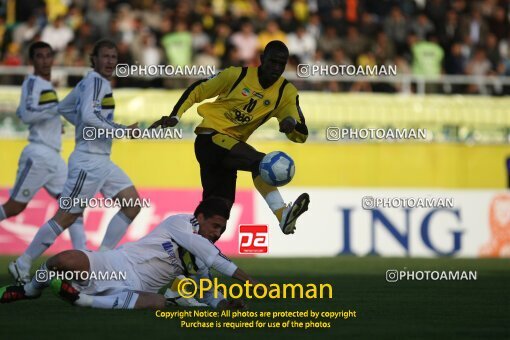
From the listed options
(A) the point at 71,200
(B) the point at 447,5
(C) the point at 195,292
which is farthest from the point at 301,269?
(B) the point at 447,5

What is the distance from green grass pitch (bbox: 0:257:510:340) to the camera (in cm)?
867

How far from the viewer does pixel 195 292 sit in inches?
408

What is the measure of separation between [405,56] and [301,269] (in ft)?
24.5

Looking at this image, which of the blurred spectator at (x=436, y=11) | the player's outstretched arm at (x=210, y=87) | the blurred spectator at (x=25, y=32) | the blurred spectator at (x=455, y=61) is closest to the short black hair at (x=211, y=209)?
the player's outstretched arm at (x=210, y=87)

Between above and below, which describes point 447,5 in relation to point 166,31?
above

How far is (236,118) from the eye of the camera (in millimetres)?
12031

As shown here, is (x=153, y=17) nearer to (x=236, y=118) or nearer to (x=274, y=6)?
(x=274, y=6)

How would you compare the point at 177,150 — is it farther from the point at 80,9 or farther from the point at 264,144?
the point at 80,9

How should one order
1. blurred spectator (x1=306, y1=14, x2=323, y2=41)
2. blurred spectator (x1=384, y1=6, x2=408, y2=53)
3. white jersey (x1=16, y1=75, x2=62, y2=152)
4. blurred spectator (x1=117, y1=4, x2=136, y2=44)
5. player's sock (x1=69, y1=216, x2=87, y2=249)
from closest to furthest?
1. white jersey (x1=16, y1=75, x2=62, y2=152)
2. player's sock (x1=69, y1=216, x2=87, y2=249)
3. blurred spectator (x1=117, y1=4, x2=136, y2=44)
4. blurred spectator (x1=306, y1=14, x2=323, y2=41)
5. blurred spectator (x1=384, y1=6, x2=408, y2=53)

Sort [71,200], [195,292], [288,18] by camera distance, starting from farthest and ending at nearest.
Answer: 1. [288,18]
2. [71,200]
3. [195,292]

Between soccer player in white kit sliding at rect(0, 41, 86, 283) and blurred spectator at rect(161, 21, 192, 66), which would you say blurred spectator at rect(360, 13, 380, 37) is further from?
soccer player in white kit sliding at rect(0, 41, 86, 283)

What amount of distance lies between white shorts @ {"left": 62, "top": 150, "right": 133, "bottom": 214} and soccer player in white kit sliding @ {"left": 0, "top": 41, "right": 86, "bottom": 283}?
1.29 metres

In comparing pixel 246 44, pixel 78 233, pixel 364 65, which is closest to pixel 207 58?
pixel 246 44

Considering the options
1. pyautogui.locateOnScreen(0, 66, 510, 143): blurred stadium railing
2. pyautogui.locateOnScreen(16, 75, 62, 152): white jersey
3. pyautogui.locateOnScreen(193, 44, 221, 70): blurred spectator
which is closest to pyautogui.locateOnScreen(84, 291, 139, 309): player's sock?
pyautogui.locateOnScreen(16, 75, 62, 152): white jersey
